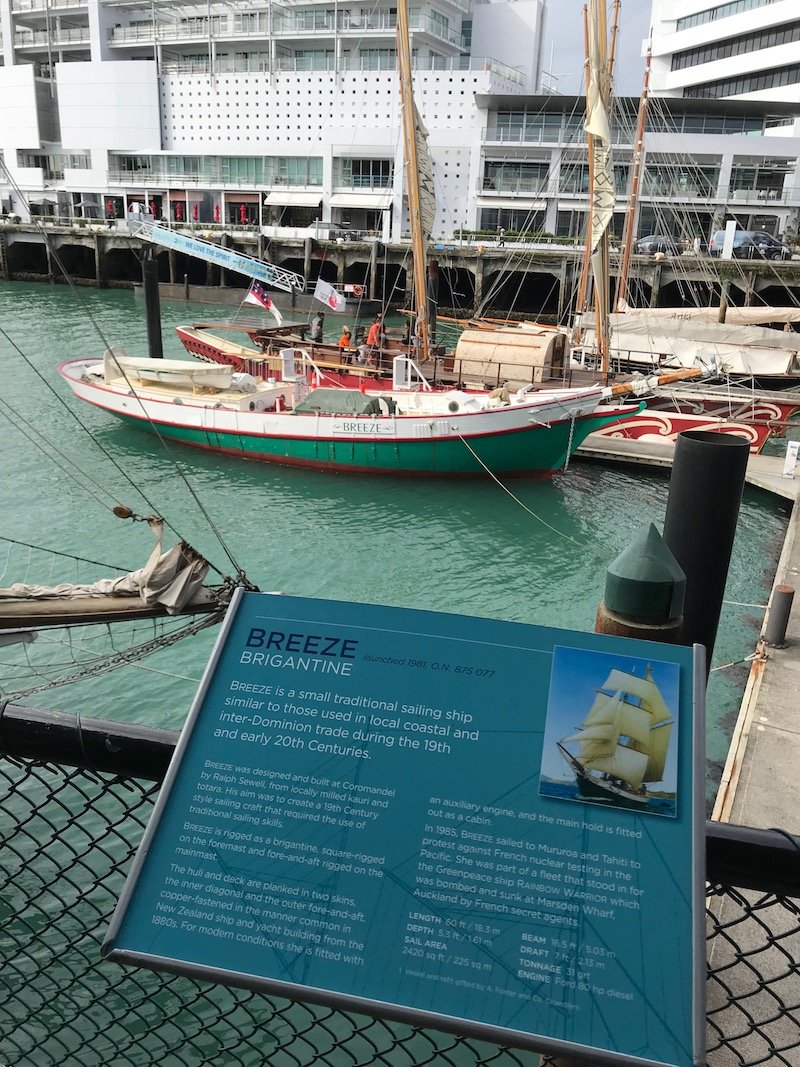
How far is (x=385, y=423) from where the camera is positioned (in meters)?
18.6

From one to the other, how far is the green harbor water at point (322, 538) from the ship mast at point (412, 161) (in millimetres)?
6136

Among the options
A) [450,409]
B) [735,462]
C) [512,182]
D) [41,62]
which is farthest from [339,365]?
[41,62]

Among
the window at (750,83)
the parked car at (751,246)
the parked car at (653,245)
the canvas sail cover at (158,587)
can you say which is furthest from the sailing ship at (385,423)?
the window at (750,83)

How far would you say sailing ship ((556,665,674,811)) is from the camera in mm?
1770

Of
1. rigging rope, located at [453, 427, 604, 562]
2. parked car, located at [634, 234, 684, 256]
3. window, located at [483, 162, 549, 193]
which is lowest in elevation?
rigging rope, located at [453, 427, 604, 562]

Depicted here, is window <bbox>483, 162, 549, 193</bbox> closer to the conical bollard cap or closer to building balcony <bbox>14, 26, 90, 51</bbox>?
building balcony <bbox>14, 26, 90, 51</bbox>

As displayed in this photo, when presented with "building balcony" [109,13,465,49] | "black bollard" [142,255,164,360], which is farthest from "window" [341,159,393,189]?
"black bollard" [142,255,164,360]

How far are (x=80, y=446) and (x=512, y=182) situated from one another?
41.3 m

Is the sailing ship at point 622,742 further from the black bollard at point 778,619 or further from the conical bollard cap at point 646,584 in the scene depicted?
the black bollard at point 778,619

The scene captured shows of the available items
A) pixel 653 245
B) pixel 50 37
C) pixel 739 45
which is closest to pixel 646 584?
pixel 653 245

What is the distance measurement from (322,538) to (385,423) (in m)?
3.96

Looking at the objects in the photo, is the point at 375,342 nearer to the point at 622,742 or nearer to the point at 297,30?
the point at 622,742

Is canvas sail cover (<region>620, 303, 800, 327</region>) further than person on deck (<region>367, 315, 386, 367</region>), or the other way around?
canvas sail cover (<region>620, 303, 800, 327</region>)

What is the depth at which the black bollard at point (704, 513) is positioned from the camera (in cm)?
368
